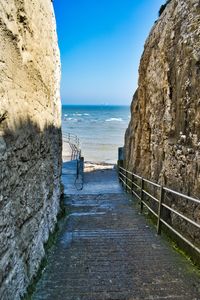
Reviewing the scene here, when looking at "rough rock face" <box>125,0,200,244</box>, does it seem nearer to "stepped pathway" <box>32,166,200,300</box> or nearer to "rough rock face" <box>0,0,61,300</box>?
"stepped pathway" <box>32,166,200,300</box>

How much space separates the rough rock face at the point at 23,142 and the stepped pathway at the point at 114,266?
0.37 meters

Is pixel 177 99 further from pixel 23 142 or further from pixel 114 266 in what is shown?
pixel 23 142

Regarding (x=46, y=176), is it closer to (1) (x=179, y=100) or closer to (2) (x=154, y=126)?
(1) (x=179, y=100)

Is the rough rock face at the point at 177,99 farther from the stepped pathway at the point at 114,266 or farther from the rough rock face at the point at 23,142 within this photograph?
the rough rock face at the point at 23,142

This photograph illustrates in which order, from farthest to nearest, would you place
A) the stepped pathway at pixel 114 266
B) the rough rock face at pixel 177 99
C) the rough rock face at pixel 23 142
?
the rough rock face at pixel 177 99, the stepped pathway at pixel 114 266, the rough rock face at pixel 23 142

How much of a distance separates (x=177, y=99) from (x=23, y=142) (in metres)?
3.23

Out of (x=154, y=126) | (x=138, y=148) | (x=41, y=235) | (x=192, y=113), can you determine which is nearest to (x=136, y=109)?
(x=138, y=148)

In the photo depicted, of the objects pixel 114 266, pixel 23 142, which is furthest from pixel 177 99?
pixel 23 142

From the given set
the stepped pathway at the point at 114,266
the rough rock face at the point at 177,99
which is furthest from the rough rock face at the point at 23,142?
the rough rock face at the point at 177,99

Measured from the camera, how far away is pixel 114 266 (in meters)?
4.00

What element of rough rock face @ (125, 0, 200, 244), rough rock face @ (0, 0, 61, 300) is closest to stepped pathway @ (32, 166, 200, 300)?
rough rock face @ (0, 0, 61, 300)

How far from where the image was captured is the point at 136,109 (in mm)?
11062

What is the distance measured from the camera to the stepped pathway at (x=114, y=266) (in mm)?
3334

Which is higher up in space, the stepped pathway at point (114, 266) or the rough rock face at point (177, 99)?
the rough rock face at point (177, 99)
